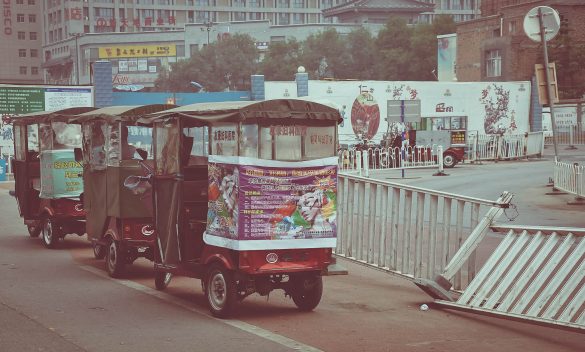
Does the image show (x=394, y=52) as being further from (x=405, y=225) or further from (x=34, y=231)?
(x=405, y=225)

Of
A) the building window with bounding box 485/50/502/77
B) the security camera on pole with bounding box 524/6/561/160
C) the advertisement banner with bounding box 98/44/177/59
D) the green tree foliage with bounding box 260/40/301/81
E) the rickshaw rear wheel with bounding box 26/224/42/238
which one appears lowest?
the rickshaw rear wheel with bounding box 26/224/42/238

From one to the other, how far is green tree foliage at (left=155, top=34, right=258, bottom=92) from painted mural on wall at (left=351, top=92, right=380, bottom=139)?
5093 centimetres

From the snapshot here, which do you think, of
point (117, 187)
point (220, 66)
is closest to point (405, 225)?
point (117, 187)

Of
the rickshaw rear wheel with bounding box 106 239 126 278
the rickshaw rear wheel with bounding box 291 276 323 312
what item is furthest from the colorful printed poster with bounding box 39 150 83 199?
the rickshaw rear wheel with bounding box 291 276 323 312

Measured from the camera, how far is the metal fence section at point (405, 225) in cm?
1125

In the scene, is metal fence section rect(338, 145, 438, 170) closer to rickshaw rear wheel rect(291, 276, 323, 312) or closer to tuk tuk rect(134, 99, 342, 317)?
rickshaw rear wheel rect(291, 276, 323, 312)

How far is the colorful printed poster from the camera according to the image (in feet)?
53.6

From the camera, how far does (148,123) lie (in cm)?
1191

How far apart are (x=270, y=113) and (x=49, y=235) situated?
787 cm

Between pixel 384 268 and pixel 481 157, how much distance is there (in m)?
32.8

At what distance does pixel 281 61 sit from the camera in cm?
9375

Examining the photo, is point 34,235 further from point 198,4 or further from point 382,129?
point 198,4

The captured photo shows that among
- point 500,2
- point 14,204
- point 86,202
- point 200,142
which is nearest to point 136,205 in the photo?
point 86,202

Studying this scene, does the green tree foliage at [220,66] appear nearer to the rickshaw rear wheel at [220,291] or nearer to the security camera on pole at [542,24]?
the security camera on pole at [542,24]
